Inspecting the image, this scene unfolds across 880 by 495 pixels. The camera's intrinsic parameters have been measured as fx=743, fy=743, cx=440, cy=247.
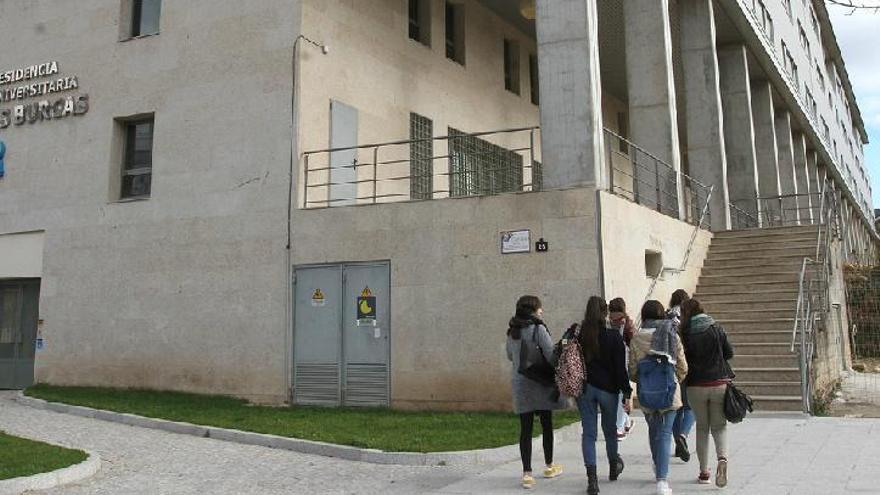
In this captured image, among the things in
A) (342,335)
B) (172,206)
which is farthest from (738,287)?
(172,206)

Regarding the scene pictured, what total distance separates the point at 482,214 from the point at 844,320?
39.2 ft

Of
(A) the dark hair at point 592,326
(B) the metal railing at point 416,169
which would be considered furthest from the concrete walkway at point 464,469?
(B) the metal railing at point 416,169

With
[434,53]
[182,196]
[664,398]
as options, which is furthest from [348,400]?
[434,53]

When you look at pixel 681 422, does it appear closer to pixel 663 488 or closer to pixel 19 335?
pixel 663 488

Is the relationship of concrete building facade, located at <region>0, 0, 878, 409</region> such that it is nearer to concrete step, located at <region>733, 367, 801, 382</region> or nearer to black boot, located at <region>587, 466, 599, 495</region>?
concrete step, located at <region>733, 367, 801, 382</region>

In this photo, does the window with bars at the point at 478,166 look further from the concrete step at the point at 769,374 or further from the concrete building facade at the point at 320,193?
the concrete step at the point at 769,374

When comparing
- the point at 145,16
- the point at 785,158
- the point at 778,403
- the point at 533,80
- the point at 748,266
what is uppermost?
the point at 533,80

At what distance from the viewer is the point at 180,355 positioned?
1400cm

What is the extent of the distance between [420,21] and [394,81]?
2.39 meters

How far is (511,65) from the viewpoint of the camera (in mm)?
21672

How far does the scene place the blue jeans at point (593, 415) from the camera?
22.2 feet

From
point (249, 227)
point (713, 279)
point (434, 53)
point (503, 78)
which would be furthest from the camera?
point (503, 78)

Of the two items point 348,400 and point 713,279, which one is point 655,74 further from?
point 348,400

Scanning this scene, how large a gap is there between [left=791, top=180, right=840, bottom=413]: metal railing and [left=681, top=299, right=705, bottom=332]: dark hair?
4760mm
